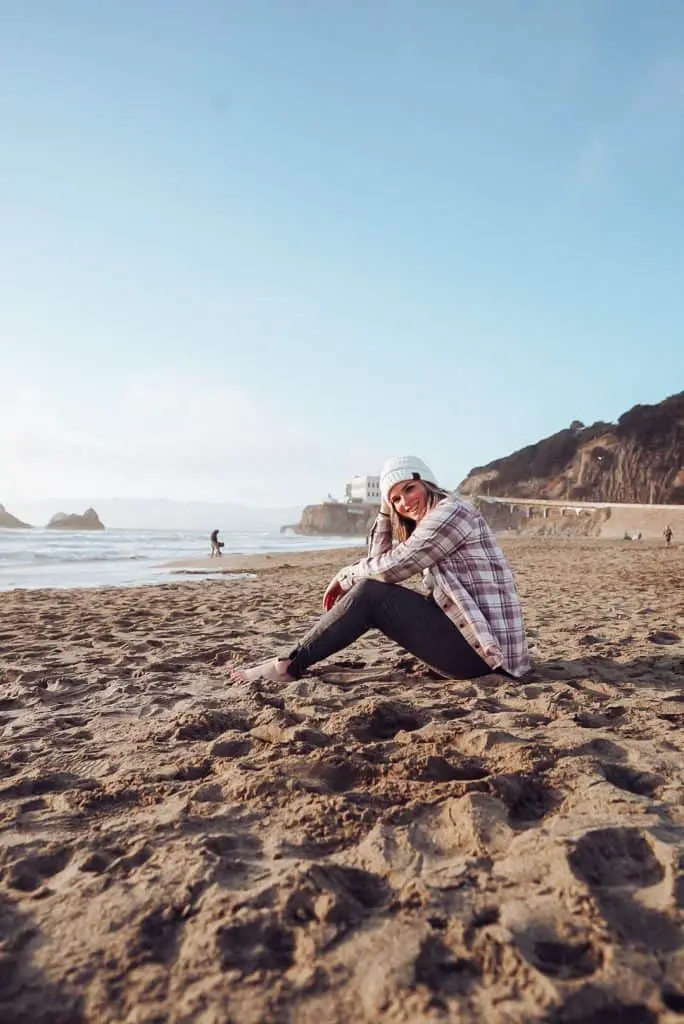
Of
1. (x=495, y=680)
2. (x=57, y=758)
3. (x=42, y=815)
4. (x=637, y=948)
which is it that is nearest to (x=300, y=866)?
(x=637, y=948)

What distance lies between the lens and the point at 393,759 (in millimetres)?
2420

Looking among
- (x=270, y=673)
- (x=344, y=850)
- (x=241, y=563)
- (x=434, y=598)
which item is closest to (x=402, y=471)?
(x=434, y=598)

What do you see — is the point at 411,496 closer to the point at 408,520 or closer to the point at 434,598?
the point at 408,520

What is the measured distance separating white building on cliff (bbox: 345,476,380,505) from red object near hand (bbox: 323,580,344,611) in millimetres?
96015

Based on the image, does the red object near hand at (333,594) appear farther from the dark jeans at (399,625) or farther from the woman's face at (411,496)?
the woman's face at (411,496)

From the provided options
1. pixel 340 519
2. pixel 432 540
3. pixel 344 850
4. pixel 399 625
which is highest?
pixel 340 519

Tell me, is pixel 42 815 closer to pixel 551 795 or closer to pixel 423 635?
pixel 551 795

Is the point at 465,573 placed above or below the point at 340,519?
below

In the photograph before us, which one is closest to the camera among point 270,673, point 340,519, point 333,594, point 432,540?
point 432,540

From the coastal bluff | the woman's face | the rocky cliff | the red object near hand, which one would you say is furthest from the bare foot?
the coastal bluff

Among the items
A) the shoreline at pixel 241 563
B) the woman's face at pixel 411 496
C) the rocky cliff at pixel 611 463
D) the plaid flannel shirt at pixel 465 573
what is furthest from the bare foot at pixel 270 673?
the rocky cliff at pixel 611 463

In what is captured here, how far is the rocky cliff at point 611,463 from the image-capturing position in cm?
6931

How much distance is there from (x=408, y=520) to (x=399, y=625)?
0.61m

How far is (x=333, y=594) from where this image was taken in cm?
380
